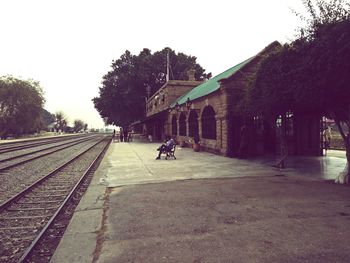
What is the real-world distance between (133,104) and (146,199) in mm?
38103

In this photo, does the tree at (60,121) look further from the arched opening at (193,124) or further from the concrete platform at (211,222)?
the concrete platform at (211,222)

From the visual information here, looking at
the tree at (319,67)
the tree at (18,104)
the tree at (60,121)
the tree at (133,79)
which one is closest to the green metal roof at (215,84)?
the tree at (319,67)

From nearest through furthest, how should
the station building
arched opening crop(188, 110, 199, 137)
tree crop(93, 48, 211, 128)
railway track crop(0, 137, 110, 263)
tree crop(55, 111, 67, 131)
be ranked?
railway track crop(0, 137, 110, 263), the station building, arched opening crop(188, 110, 199, 137), tree crop(93, 48, 211, 128), tree crop(55, 111, 67, 131)

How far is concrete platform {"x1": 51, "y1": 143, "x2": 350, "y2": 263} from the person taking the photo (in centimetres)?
357

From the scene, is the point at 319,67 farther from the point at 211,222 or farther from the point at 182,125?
the point at 182,125

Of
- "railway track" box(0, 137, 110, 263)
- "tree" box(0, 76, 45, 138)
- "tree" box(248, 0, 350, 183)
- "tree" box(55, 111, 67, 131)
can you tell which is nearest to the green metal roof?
"tree" box(248, 0, 350, 183)

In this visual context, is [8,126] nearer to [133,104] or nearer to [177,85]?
[133,104]

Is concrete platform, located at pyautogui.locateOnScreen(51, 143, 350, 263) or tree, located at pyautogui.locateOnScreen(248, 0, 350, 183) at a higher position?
tree, located at pyautogui.locateOnScreen(248, 0, 350, 183)

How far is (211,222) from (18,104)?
58.9m

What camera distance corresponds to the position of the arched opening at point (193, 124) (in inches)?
798

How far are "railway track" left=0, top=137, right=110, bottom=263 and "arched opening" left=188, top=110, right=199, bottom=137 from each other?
12.0 metres

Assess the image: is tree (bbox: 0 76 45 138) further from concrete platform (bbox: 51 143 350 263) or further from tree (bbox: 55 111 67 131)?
tree (bbox: 55 111 67 131)

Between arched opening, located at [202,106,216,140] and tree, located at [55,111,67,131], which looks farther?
tree, located at [55,111,67,131]

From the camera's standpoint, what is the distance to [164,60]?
44594 mm
